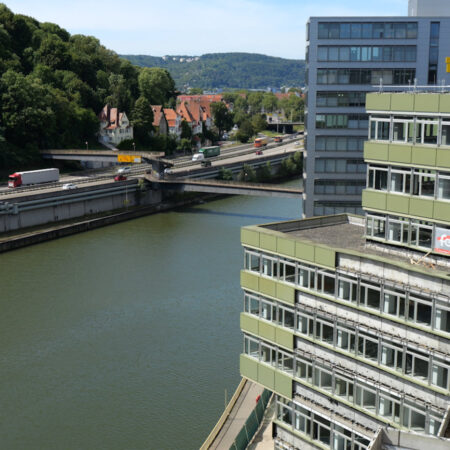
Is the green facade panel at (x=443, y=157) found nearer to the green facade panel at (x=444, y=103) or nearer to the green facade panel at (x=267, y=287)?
the green facade panel at (x=444, y=103)

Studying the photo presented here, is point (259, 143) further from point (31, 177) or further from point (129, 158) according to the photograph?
point (31, 177)

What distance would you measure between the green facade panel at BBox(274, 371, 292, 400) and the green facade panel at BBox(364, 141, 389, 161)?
533 centimetres

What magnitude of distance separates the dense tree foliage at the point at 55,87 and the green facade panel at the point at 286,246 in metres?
54.6

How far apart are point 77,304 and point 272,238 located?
21031mm

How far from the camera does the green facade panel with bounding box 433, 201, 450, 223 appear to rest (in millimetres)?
14344

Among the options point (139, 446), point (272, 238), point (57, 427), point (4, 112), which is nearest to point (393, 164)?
point (272, 238)

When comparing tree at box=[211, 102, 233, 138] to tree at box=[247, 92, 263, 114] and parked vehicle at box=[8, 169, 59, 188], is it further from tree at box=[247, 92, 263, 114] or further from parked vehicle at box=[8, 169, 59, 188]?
tree at box=[247, 92, 263, 114]

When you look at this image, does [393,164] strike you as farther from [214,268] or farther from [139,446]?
[214,268]

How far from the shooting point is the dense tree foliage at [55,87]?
70.6 metres

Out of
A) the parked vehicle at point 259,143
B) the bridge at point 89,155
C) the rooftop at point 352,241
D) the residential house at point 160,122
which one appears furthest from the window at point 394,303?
the parked vehicle at point 259,143

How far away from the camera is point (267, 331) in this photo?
55.9ft

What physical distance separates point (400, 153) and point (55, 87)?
246ft

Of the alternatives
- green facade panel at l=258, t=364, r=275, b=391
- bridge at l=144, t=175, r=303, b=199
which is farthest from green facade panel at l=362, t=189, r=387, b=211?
bridge at l=144, t=175, r=303, b=199

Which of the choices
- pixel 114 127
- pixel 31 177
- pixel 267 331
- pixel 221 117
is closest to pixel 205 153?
pixel 114 127
